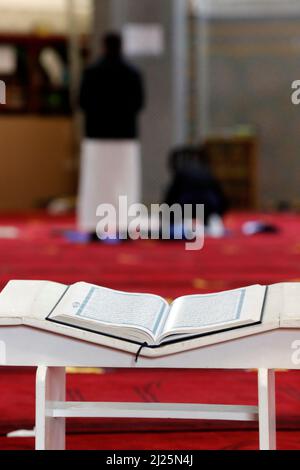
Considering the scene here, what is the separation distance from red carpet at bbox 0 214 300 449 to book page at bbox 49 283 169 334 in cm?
51

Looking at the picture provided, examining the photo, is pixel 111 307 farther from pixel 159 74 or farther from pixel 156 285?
pixel 159 74

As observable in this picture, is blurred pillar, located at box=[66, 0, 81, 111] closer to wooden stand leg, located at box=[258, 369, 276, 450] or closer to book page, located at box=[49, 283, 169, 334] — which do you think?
book page, located at box=[49, 283, 169, 334]

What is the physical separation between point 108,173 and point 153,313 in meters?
6.26

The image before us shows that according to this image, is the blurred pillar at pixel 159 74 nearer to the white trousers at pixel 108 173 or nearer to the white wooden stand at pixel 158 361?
the white trousers at pixel 108 173

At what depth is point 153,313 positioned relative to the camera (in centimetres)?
252

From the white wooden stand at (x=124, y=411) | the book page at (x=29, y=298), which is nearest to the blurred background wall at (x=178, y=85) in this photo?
the book page at (x=29, y=298)

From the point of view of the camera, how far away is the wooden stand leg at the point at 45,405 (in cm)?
232

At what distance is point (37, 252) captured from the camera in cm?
793

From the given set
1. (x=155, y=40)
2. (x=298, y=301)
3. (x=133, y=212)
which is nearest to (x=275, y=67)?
(x=155, y=40)

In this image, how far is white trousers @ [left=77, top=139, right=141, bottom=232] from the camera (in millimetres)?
8656

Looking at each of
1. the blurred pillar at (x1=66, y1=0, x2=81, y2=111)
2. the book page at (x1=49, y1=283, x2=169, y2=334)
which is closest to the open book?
the book page at (x1=49, y1=283, x2=169, y2=334)
